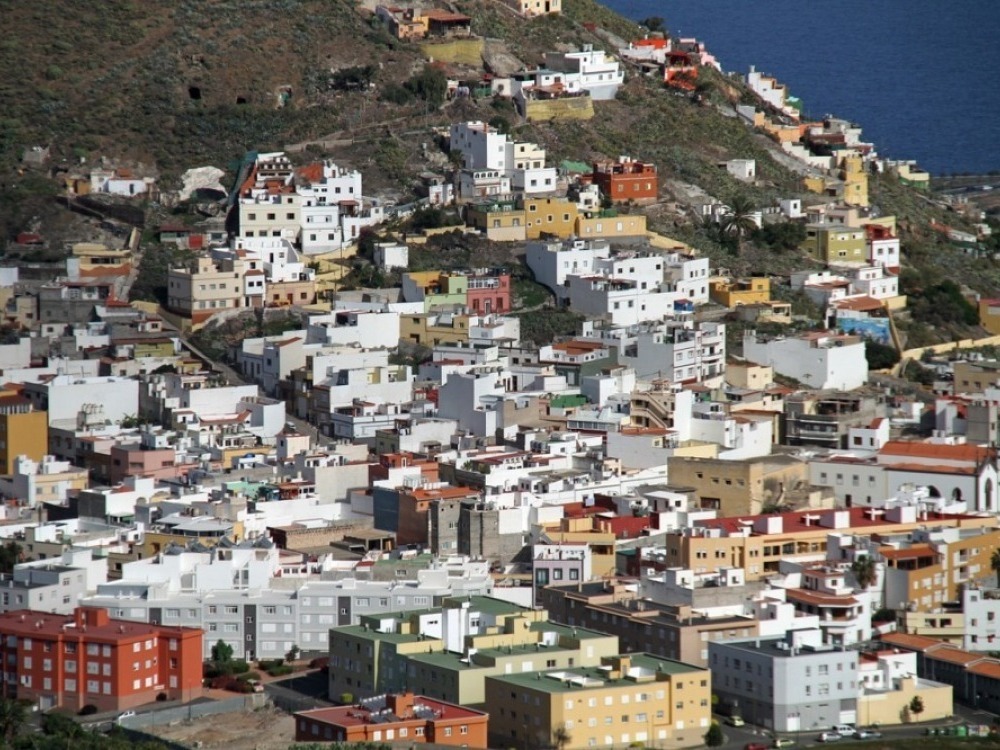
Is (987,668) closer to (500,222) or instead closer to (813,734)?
(813,734)

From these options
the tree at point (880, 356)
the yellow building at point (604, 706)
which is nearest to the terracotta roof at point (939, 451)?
the tree at point (880, 356)

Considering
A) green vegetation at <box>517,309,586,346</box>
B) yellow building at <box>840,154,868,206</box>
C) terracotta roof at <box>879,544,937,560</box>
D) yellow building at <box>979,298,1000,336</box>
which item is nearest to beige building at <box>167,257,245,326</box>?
green vegetation at <box>517,309,586,346</box>

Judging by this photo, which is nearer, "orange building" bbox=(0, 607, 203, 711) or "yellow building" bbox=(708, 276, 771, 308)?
"orange building" bbox=(0, 607, 203, 711)

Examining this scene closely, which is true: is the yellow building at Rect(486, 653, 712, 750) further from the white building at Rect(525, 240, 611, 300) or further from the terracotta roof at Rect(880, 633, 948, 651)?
the white building at Rect(525, 240, 611, 300)

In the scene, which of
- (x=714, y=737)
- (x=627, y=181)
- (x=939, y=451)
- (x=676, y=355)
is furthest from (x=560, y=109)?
(x=714, y=737)

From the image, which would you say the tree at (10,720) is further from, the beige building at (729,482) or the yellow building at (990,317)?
the yellow building at (990,317)

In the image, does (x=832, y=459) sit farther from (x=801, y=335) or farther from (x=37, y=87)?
(x=37, y=87)
